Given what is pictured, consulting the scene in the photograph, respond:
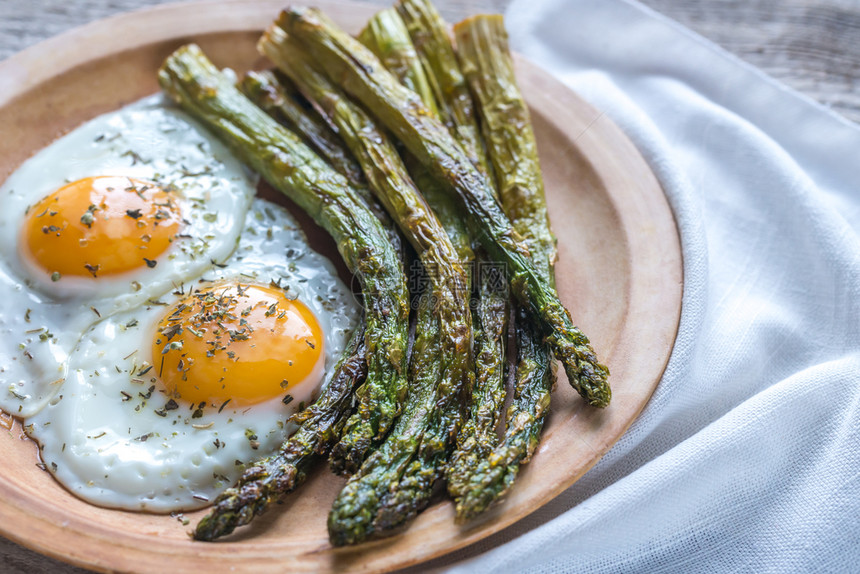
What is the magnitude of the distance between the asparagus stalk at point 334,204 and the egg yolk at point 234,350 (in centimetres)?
38

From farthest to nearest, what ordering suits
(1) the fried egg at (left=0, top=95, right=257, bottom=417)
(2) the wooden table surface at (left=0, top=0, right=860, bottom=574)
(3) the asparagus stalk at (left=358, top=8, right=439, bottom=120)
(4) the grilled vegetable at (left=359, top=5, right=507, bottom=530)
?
1. (2) the wooden table surface at (left=0, top=0, right=860, bottom=574)
2. (3) the asparagus stalk at (left=358, top=8, right=439, bottom=120)
3. (1) the fried egg at (left=0, top=95, right=257, bottom=417)
4. (4) the grilled vegetable at (left=359, top=5, right=507, bottom=530)

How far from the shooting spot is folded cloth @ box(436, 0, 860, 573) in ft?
10.9

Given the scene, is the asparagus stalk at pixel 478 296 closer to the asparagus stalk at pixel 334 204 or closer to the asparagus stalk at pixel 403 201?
the asparagus stalk at pixel 403 201

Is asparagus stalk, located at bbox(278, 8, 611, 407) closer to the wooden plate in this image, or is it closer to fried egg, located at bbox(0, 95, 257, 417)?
the wooden plate

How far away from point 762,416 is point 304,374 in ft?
7.97

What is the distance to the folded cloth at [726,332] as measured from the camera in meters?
3.32

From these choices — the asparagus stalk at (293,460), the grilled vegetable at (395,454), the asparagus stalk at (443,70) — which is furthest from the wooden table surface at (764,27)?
the asparagus stalk at (293,460)

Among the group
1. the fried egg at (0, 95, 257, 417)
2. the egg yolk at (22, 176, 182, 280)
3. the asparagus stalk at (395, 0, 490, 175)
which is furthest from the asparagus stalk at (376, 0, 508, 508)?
the egg yolk at (22, 176, 182, 280)

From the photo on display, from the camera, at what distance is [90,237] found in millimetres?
3822

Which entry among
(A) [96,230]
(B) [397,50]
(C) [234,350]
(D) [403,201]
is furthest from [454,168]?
(A) [96,230]

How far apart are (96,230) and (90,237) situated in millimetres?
51

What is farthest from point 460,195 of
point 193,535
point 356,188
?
point 193,535

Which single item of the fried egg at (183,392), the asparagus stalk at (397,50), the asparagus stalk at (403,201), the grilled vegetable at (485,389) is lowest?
the fried egg at (183,392)

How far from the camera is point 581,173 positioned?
4645mm
